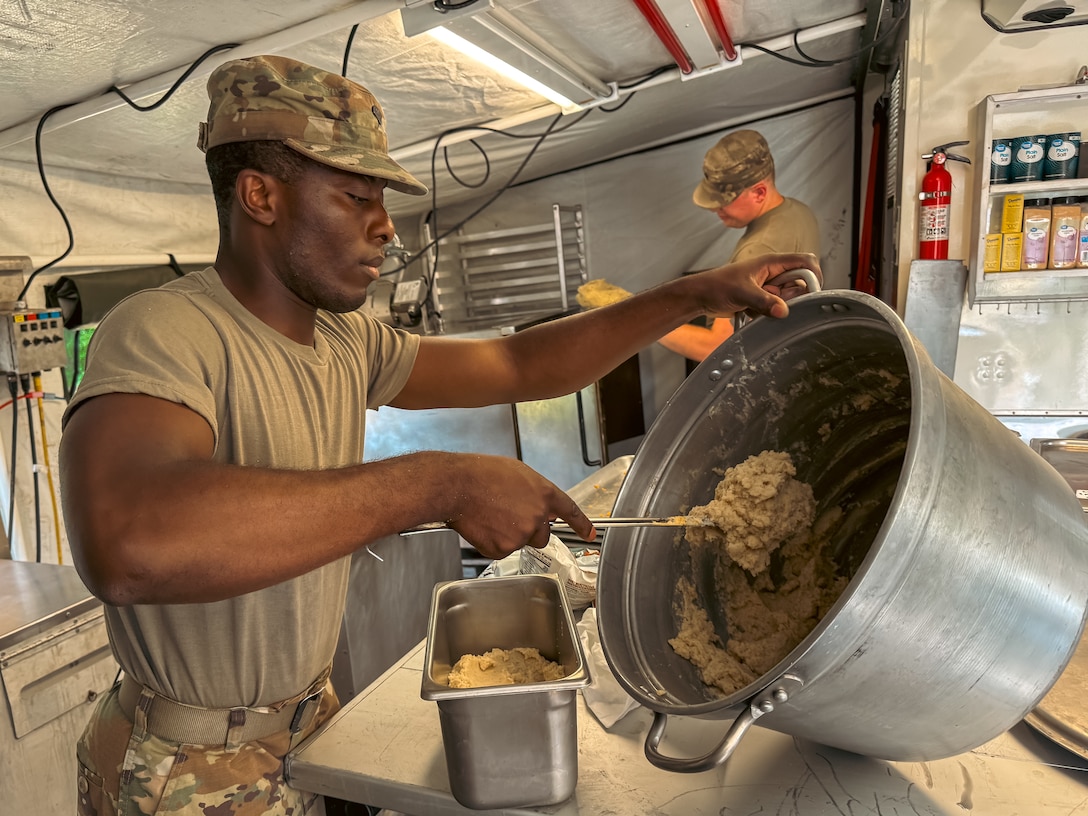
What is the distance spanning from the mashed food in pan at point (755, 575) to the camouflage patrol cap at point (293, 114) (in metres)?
0.74

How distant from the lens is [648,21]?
2.16m

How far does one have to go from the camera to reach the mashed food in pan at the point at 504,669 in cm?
108

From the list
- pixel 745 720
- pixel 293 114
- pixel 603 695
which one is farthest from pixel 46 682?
pixel 745 720

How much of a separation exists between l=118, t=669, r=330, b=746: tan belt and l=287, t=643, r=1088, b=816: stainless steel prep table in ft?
0.31

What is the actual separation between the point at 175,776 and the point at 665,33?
233 cm

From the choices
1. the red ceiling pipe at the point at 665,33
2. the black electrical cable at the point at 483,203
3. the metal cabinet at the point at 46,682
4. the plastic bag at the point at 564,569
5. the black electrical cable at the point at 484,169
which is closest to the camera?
the plastic bag at the point at 564,569

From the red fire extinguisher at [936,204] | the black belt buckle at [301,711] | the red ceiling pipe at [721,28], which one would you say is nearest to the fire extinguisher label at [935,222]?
the red fire extinguisher at [936,204]

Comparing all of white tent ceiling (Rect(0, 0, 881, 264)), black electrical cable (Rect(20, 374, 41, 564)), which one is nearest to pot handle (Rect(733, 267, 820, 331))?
white tent ceiling (Rect(0, 0, 881, 264))

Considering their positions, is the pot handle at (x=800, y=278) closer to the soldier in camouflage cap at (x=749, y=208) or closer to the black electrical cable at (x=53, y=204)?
the soldier in camouflage cap at (x=749, y=208)

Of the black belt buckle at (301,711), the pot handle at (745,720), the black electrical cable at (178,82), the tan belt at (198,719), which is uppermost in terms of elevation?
the black electrical cable at (178,82)

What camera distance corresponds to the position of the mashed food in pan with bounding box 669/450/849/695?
1069mm

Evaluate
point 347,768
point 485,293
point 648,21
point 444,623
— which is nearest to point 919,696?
point 444,623

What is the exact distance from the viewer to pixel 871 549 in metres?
0.70

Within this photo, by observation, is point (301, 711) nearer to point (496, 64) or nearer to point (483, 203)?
point (496, 64)
